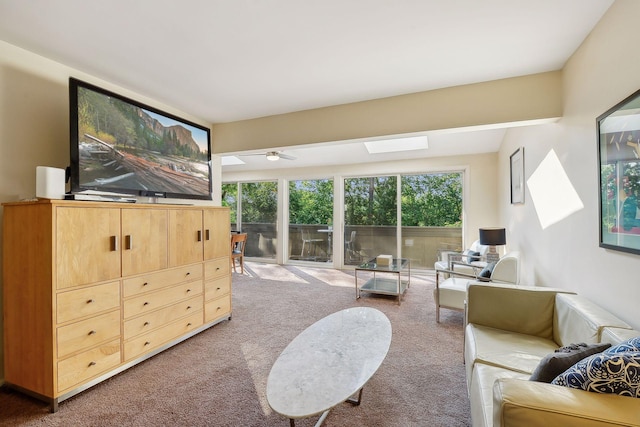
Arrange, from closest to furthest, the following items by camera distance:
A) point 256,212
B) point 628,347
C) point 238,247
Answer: point 628,347, point 238,247, point 256,212

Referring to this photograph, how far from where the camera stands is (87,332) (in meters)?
1.94

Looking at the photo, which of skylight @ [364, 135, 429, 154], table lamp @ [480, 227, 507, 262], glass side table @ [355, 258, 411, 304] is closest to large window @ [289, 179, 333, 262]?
skylight @ [364, 135, 429, 154]

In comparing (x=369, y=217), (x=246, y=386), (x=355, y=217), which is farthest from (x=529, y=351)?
(x=355, y=217)

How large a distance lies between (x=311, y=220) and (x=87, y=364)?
4817 millimetres

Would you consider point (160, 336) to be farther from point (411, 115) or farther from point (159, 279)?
point (411, 115)

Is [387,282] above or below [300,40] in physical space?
below

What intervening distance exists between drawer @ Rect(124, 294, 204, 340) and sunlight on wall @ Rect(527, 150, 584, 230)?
3372mm

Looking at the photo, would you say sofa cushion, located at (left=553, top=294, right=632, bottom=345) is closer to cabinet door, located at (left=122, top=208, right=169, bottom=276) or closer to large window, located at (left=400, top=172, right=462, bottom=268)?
cabinet door, located at (left=122, top=208, right=169, bottom=276)

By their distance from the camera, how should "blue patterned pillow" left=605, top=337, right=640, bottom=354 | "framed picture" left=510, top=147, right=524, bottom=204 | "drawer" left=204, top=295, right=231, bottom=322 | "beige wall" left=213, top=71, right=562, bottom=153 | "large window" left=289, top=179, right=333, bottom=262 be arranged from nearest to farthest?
"blue patterned pillow" left=605, top=337, right=640, bottom=354
"beige wall" left=213, top=71, right=562, bottom=153
"drawer" left=204, top=295, right=231, bottom=322
"framed picture" left=510, top=147, right=524, bottom=204
"large window" left=289, top=179, right=333, bottom=262

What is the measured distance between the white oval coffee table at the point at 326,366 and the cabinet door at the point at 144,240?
4.70 feet

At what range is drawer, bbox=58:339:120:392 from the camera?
182cm

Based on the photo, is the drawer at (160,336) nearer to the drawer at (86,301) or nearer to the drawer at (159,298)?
the drawer at (159,298)

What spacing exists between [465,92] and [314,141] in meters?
1.58

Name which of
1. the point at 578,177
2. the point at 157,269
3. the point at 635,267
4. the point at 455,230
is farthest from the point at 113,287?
the point at 455,230
